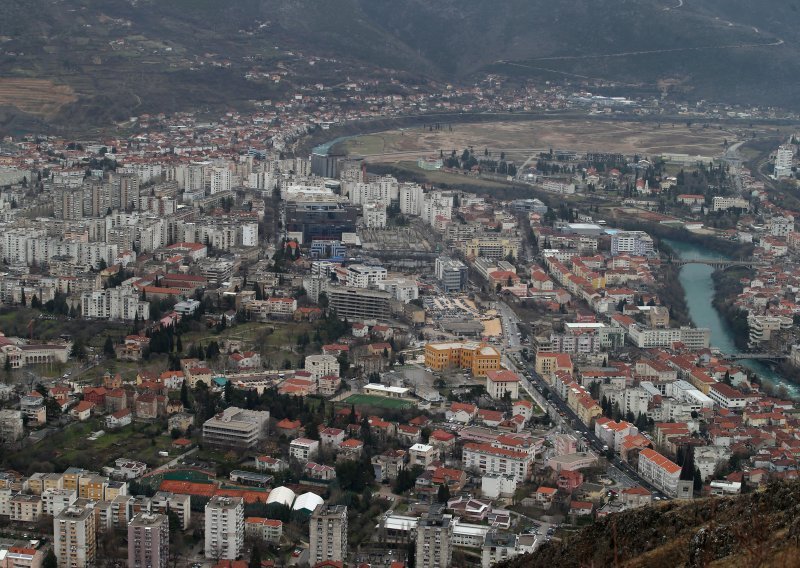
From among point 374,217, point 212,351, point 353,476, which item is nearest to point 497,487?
point 353,476

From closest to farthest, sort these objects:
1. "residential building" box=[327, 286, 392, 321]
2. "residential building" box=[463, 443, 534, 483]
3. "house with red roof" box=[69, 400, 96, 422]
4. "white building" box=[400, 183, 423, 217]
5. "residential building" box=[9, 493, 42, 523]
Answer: "residential building" box=[9, 493, 42, 523] → "residential building" box=[463, 443, 534, 483] → "house with red roof" box=[69, 400, 96, 422] → "residential building" box=[327, 286, 392, 321] → "white building" box=[400, 183, 423, 217]

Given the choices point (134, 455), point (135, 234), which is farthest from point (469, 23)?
point (134, 455)

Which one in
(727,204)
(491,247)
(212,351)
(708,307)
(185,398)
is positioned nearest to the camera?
(185,398)

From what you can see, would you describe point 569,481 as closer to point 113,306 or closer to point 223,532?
point 223,532

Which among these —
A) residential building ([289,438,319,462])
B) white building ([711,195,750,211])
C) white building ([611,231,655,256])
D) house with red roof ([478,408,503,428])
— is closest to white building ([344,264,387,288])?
white building ([611,231,655,256])

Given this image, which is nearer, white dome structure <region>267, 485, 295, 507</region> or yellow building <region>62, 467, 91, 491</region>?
white dome structure <region>267, 485, 295, 507</region>

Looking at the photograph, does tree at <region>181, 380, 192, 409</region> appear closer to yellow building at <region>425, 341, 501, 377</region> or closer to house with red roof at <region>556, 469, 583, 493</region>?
yellow building at <region>425, 341, 501, 377</region>

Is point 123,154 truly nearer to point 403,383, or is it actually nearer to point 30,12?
point 30,12
